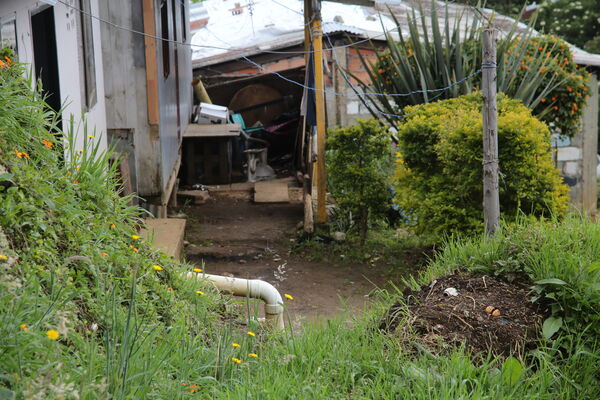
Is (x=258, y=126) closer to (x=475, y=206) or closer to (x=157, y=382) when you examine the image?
(x=475, y=206)

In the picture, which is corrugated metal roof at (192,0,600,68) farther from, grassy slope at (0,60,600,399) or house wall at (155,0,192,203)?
grassy slope at (0,60,600,399)

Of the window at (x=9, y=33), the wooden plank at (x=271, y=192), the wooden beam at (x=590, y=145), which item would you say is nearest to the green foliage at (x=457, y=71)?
the wooden beam at (x=590, y=145)

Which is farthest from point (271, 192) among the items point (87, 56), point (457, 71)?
point (87, 56)

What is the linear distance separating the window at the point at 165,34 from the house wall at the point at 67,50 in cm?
221

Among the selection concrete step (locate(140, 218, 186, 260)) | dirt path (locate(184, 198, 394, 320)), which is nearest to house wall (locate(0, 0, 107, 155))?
concrete step (locate(140, 218, 186, 260))

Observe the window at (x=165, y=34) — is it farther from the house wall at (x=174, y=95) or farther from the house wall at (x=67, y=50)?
the house wall at (x=67, y=50)

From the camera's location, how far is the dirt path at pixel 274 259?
7.29 meters

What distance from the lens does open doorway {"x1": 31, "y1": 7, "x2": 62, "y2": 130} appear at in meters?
5.64

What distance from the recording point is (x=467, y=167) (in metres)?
7.23

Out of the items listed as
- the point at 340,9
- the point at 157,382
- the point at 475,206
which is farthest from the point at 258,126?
the point at 157,382

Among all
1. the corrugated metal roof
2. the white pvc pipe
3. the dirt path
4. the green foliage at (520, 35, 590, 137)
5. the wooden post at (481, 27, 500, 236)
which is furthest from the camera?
the corrugated metal roof

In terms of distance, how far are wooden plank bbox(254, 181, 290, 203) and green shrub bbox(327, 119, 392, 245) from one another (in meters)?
2.89

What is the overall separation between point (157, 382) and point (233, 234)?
6.97m

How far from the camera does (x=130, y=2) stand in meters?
8.01
